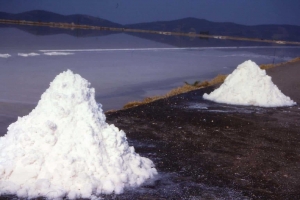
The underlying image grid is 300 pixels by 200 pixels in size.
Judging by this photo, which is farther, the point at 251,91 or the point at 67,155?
the point at 251,91

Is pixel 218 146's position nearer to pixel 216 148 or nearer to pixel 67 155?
pixel 216 148

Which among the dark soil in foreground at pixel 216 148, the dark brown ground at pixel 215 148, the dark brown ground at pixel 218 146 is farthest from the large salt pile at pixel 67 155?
the dark brown ground at pixel 218 146

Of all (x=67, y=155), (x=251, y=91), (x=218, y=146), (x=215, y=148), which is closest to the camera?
(x=67, y=155)

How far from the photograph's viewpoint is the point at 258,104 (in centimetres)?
1013

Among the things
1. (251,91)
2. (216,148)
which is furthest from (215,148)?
(251,91)

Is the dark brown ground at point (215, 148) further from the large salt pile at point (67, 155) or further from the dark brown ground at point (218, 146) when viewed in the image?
the large salt pile at point (67, 155)

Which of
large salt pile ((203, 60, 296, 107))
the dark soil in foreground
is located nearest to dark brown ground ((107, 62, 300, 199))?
the dark soil in foreground

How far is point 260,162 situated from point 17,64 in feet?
50.2

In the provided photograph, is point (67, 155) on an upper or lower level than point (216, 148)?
upper

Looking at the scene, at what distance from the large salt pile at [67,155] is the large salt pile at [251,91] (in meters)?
5.68

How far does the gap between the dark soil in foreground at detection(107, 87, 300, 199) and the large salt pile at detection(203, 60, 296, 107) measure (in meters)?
0.38

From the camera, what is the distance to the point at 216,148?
6363mm

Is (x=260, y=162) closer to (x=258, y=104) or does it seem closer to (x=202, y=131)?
(x=202, y=131)

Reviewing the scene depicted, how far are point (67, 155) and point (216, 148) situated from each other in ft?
8.43
